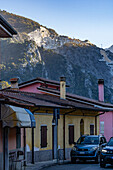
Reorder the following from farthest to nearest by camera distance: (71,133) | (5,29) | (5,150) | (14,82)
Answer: (14,82)
(71,133)
(5,150)
(5,29)

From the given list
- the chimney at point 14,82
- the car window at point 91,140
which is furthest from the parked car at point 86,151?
the chimney at point 14,82

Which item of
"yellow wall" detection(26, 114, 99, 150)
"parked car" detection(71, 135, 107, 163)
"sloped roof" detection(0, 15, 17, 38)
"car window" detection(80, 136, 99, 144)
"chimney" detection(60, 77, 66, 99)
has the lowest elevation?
"parked car" detection(71, 135, 107, 163)

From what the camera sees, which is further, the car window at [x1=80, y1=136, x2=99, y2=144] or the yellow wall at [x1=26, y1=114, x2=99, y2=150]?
the car window at [x1=80, y1=136, x2=99, y2=144]

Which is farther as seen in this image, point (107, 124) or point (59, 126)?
point (107, 124)

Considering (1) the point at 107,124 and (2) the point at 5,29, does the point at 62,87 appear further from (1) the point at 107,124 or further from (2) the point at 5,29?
(2) the point at 5,29

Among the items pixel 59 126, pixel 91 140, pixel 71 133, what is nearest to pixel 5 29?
pixel 91 140

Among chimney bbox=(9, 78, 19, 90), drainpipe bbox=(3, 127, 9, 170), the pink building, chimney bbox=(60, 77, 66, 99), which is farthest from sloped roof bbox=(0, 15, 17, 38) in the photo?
the pink building

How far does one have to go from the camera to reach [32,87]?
40844 millimetres

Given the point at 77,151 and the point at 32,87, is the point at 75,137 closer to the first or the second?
the point at 77,151

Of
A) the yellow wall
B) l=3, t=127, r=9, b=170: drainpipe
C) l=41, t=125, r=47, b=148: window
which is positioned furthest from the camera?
l=41, t=125, r=47, b=148: window

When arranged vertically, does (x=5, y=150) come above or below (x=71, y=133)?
below

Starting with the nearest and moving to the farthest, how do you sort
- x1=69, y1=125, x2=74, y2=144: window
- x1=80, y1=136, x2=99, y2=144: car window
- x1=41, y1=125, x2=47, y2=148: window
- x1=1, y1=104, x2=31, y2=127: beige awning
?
x1=1, y1=104, x2=31, y2=127: beige awning → x1=80, y1=136, x2=99, y2=144: car window → x1=41, y1=125, x2=47, y2=148: window → x1=69, y1=125, x2=74, y2=144: window

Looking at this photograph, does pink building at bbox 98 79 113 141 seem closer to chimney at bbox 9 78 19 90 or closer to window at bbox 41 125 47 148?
chimney at bbox 9 78 19 90

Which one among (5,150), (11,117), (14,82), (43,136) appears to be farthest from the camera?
(14,82)
